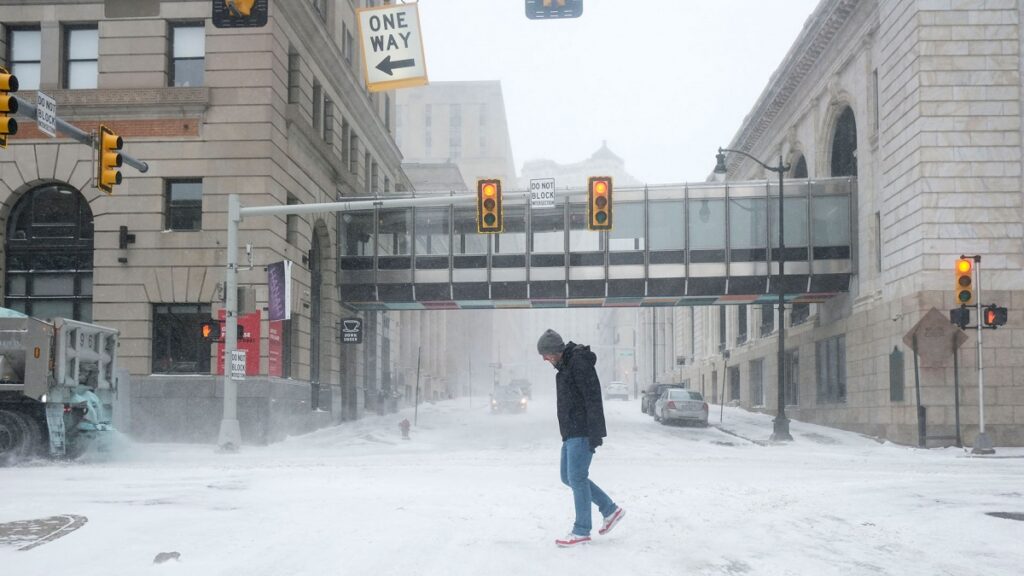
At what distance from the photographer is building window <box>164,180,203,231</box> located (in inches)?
A: 1092

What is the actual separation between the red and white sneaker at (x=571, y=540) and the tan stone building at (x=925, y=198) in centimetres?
1979

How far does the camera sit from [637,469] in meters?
17.0

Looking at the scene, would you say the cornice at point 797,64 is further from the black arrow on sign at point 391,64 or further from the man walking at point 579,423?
the man walking at point 579,423

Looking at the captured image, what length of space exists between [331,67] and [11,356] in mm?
19761

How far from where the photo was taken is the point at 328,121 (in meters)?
35.2

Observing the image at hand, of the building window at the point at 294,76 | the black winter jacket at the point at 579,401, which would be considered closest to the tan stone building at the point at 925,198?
the building window at the point at 294,76

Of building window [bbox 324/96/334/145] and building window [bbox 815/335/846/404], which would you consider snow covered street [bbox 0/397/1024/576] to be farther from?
building window [bbox 324/96/334/145]

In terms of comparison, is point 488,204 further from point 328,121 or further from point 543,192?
point 328,121

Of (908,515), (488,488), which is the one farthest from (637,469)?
(908,515)

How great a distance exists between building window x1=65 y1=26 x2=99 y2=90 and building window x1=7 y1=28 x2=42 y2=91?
93 cm

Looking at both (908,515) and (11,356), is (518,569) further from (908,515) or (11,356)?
(11,356)

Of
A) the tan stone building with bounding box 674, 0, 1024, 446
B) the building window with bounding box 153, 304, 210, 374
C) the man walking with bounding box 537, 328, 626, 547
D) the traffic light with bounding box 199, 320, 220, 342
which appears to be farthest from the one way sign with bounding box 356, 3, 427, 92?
the tan stone building with bounding box 674, 0, 1024, 446

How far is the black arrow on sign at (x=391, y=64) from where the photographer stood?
62.6ft

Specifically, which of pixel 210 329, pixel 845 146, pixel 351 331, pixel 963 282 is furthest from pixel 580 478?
pixel 845 146
